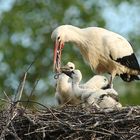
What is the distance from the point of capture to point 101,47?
40.3 feet

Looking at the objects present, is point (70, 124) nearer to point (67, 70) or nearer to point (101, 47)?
point (67, 70)

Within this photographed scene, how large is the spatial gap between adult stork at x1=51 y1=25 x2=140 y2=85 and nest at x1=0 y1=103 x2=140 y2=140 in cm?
305

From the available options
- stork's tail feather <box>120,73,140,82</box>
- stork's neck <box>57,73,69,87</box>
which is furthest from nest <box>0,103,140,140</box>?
stork's tail feather <box>120,73,140,82</box>

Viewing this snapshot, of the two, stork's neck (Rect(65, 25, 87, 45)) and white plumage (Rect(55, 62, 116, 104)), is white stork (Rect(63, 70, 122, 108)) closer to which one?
white plumage (Rect(55, 62, 116, 104))

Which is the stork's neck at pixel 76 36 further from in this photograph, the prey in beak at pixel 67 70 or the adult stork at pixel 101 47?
the prey in beak at pixel 67 70

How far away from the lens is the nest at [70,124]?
8.64 meters

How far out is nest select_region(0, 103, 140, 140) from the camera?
28.3 feet

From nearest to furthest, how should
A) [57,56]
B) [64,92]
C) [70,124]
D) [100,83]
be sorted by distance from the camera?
[70,124], [64,92], [100,83], [57,56]

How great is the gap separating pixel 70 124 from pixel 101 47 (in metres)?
3.73

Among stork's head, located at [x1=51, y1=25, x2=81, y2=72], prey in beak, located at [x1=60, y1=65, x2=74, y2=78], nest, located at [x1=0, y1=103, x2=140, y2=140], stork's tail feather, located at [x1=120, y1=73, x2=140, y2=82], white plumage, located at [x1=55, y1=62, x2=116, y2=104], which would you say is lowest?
nest, located at [x1=0, y1=103, x2=140, y2=140]

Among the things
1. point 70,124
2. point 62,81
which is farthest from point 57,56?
point 70,124

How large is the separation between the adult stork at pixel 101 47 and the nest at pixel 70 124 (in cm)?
305

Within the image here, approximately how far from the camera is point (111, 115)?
894 centimetres

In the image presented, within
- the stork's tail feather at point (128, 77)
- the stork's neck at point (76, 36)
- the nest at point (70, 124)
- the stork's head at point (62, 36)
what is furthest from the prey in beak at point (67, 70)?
the nest at point (70, 124)
